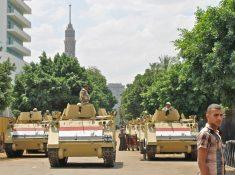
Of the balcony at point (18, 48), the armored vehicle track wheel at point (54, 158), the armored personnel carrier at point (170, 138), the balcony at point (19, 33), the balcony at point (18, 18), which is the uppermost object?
the balcony at point (18, 18)

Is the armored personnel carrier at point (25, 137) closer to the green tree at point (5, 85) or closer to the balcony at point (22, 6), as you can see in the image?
the green tree at point (5, 85)

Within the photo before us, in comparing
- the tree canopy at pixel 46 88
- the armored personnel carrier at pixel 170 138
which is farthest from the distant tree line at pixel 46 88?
the armored personnel carrier at pixel 170 138

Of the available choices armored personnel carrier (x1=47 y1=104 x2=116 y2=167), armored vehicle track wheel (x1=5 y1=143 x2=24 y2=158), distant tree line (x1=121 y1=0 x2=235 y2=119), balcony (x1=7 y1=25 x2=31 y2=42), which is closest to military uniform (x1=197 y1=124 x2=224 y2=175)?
distant tree line (x1=121 y1=0 x2=235 y2=119)

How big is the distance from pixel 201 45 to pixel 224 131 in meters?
15.6

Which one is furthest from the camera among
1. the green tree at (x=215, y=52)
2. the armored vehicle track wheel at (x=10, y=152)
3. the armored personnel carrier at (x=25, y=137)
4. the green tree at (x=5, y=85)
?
the green tree at (x=5, y=85)

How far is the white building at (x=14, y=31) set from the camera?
77062 mm

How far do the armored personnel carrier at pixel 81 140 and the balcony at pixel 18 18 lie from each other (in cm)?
6110

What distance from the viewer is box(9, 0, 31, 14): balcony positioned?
83.5 meters

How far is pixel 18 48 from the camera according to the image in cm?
8288

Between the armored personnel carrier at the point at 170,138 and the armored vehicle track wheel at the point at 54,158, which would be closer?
the armored vehicle track wheel at the point at 54,158

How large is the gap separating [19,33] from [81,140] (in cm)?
6573

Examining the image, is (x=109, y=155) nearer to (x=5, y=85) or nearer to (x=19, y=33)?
(x=5, y=85)

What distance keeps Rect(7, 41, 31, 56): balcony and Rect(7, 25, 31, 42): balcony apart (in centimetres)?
138

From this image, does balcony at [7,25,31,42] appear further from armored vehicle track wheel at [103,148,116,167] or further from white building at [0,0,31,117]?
armored vehicle track wheel at [103,148,116,167]
